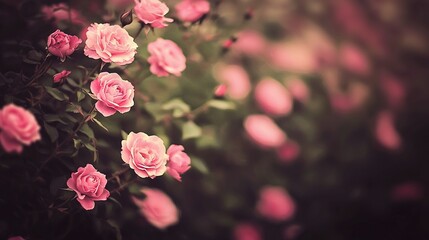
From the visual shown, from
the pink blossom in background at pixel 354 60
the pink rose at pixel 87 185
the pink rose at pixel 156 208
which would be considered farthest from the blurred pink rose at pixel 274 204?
the pink rose at pixel 87 185

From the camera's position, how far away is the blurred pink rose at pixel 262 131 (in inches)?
47.8

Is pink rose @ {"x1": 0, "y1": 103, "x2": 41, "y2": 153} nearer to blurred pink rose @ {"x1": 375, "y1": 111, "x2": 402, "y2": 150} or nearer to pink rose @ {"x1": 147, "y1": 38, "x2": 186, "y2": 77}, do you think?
pink rose @ {"x1": 147, "y1": 38, "x2": 186, "y2": 77}

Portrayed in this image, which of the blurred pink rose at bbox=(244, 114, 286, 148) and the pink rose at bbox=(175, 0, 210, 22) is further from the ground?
the pink rose at bbox=(175, 0, 210, 22)

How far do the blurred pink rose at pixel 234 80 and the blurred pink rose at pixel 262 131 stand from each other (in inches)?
2.5

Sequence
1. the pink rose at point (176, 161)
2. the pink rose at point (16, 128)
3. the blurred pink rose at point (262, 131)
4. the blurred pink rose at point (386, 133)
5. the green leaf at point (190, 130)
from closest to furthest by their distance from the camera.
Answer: the pink rose at point (16, 128)
the pink rose at point (176, 161)
the green leaf at point (190, 130)
the blurred pink rose at point (262, 131)
the blurred pink rose at point (386, 133)

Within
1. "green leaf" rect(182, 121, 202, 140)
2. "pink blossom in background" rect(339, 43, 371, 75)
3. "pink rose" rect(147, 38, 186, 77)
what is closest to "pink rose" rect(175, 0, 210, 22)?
"pink rose" rect(147, 38, 186, 77)

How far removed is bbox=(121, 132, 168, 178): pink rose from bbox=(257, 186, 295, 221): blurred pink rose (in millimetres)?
509

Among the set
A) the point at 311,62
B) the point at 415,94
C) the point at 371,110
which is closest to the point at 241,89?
the point at 311,62

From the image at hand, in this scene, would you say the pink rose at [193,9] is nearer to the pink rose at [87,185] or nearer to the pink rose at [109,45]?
the pink rose at [109,45]

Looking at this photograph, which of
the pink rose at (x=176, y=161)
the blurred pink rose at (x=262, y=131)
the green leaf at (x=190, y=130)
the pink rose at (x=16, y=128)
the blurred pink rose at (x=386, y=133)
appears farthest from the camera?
the blurred pink rose at (x=386, y=133)

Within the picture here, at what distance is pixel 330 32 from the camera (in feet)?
5.09

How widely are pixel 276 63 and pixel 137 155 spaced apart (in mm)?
734

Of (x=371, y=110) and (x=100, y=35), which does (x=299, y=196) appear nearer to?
(x=371, y=110)

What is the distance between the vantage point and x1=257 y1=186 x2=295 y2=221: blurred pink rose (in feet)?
4.12
